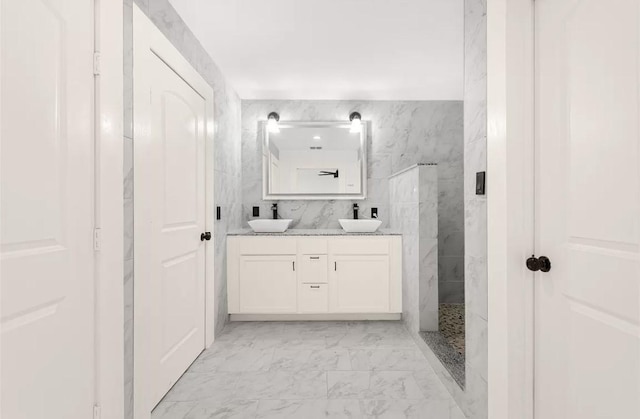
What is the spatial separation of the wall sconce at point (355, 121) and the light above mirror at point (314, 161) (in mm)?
11

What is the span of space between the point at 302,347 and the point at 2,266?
212 cm

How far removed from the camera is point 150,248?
172 centimetres

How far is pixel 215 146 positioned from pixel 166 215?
1.02 meters

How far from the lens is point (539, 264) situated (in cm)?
123

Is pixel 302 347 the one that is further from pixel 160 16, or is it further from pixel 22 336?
pixel 160 16

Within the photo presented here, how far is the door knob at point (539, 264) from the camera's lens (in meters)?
1.21

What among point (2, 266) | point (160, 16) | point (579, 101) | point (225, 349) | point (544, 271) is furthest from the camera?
point (225, 349)

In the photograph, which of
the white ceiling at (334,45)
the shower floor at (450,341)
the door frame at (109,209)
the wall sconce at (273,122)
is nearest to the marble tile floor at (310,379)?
the shower floor at (450,341)

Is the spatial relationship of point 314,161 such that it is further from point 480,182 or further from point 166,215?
point 480,182

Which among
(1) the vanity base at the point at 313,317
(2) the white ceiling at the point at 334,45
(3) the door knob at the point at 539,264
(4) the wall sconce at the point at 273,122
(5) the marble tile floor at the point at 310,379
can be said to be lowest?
(5) the marble tile floor at the point at 310,379

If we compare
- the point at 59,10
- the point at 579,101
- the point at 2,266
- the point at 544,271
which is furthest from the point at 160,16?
the point at 544,271

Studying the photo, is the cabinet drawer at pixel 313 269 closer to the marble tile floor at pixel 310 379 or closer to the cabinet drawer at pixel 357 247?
the cabinet drawer at pixel 357 247

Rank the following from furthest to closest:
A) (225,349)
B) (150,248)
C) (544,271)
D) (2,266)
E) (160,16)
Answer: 1. (225,349)
2. (160,16)
3. (150,248)
4. (544,271)
5. (2,266)

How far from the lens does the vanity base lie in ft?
10.5
